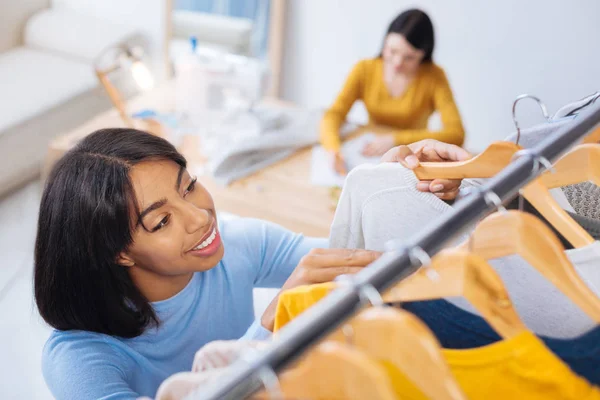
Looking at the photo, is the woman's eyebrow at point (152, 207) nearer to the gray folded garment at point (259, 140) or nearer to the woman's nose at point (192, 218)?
the woman's nose at point (192, 218)

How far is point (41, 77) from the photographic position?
121 inches

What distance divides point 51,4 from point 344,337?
140 inches

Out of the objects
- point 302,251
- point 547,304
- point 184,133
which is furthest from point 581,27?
point 547,304

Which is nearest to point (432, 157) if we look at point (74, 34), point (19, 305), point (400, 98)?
point (400, 98)

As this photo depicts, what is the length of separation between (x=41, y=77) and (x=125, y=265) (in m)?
2.34

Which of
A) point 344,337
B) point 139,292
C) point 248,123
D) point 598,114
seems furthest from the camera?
point 248,123

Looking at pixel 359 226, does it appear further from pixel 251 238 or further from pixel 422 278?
pixel 422 278

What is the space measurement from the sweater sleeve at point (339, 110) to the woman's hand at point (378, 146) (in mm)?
92

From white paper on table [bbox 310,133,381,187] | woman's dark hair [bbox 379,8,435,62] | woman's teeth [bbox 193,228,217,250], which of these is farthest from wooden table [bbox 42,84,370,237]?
woman's teeth [bbox 193,228,217,250]

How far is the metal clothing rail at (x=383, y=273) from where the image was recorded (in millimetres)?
535

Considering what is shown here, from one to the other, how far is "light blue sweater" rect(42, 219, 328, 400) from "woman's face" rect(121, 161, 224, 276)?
14 cm

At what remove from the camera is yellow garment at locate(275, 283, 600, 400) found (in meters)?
0.58

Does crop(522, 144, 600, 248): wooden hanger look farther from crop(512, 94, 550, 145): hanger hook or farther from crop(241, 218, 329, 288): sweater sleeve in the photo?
crop(241, 218, 329, 288): sweater sleeve

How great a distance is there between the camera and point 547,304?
824 mm
